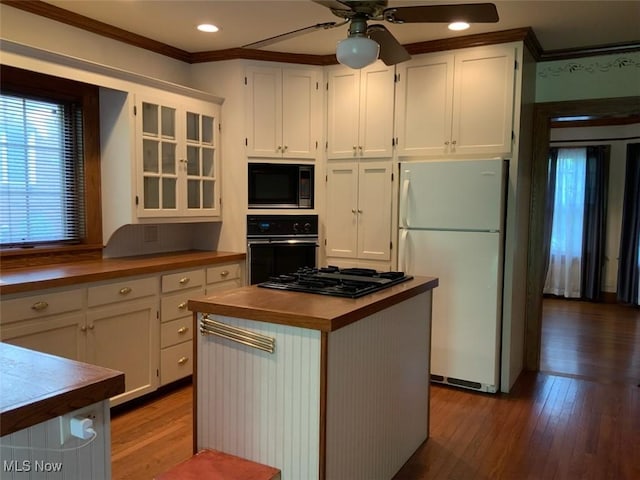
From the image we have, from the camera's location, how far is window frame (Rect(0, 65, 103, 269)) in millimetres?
3010

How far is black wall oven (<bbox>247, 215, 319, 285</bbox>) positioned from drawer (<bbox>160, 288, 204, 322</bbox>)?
24.0 inches

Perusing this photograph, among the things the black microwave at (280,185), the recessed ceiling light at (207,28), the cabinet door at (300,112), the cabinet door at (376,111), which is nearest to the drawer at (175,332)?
the black microwave at (280,185)

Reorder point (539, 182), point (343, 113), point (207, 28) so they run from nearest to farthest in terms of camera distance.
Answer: point (207, 28) < point (539, 182) < point (343, 113)

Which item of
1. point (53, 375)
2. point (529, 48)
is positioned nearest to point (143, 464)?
point (53, 375)

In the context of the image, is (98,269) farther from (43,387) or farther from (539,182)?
(539,182)

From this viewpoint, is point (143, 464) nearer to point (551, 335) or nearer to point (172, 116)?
point (172, 116)

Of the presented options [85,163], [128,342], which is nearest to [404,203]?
[128,342]

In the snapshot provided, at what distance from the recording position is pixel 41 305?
8.48ft

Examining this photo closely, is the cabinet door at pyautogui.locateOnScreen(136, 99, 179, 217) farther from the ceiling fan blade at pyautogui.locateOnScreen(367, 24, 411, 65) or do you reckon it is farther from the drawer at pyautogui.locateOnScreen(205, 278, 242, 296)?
the ceiling fan blade at pyautogui.locateOnScreen(367, 24, 411, 65)

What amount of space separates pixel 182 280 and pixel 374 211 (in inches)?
60.3

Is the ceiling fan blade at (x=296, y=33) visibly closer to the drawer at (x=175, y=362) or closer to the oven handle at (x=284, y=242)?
the oven handle at (x=284, y=242)

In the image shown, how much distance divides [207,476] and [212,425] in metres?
0.29

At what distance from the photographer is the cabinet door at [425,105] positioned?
11.9 feet

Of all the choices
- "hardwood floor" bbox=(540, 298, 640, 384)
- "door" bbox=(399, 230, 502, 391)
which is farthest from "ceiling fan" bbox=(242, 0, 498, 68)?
"hardwood floor" bbox=(540, 298, 640, 384)
